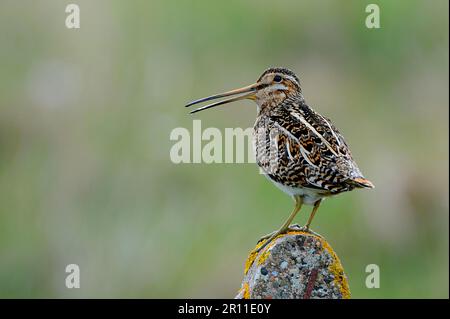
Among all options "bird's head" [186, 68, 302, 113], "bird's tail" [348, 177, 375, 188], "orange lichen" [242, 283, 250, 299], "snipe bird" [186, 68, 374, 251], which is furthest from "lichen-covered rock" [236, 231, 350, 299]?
"bird's head" [186, 68, 302, 113]

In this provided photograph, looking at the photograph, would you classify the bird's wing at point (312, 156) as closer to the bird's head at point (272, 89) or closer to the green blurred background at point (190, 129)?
the bird's head at point (272, 89)

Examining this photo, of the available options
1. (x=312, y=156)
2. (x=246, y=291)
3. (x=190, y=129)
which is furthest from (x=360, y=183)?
(x=190, y=129)

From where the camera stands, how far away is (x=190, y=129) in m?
10.2

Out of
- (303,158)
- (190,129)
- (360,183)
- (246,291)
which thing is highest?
(190,129)

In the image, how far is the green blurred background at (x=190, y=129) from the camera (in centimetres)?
981

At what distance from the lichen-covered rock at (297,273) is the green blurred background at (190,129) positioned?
4.35m

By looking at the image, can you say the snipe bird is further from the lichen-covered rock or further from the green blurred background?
the green blurred background

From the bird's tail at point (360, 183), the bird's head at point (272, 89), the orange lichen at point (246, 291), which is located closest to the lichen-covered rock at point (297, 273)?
the orange lichen at point (246, 291)

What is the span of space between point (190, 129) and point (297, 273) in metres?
5.35

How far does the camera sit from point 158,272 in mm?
9805

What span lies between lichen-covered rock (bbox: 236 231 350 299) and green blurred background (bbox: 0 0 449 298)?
4354 mm

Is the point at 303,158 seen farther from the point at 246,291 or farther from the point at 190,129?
the point at 190,129
